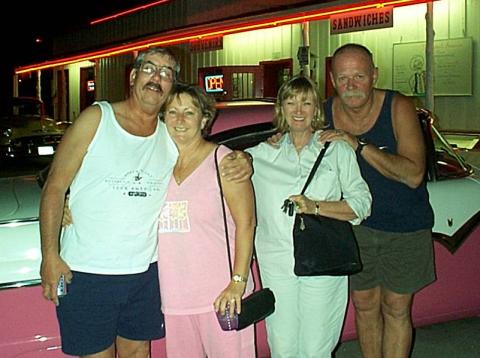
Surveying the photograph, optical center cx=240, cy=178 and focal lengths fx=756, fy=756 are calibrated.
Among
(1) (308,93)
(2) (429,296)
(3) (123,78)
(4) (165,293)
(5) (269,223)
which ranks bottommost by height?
(2) (429,296)

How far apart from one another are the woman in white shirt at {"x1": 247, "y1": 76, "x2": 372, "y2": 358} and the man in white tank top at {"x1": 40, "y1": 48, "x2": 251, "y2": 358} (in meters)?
0.30

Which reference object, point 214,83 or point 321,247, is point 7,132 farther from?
point 321,247

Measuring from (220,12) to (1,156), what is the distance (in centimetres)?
549

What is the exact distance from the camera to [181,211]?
9.93 ft

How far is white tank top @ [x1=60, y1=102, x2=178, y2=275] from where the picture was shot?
116 inches

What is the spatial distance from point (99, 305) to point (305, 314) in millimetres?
898

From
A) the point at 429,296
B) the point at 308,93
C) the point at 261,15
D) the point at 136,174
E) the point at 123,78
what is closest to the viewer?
the point at 136,174

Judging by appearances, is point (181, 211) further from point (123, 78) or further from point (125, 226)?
point (123, 78)

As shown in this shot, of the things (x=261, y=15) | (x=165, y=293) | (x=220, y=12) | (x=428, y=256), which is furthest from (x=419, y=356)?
(x=220, y=12)

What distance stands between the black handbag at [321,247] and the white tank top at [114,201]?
2.05ft

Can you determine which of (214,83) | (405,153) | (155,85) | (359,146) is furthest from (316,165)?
(214,83)

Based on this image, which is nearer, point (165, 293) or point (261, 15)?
point (165, 293)

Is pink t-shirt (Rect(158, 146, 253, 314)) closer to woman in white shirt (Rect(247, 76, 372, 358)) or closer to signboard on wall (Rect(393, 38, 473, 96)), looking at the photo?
woman in white shirt (Rect(247, 76, 372, 358))

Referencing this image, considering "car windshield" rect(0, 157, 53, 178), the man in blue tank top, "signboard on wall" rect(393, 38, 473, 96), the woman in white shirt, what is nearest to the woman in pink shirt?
the woman in white shirt
